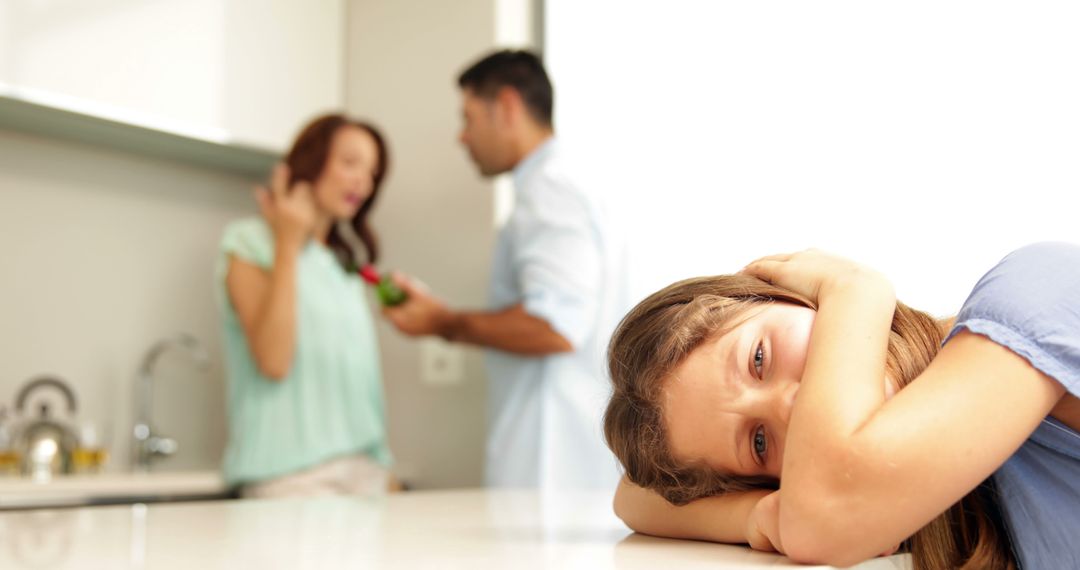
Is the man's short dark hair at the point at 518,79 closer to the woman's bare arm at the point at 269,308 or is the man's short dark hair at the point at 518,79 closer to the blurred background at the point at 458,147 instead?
the blurred background at the point at 458,147

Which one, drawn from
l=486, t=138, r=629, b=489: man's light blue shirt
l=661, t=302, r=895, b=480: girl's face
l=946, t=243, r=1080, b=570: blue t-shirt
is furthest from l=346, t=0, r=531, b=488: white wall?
l=946, t=243, r=1080, b=570: blue t-shirt

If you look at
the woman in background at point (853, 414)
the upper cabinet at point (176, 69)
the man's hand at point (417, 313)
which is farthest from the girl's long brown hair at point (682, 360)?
the upper cabinet at point (176, 69)

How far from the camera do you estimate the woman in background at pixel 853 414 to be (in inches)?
27.4

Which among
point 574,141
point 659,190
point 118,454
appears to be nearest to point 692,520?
point 659,190

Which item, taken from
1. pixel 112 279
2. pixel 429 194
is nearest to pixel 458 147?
pixel 429 194

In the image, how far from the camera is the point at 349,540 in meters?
0.81

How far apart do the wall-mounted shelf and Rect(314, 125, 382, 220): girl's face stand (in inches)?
15.9

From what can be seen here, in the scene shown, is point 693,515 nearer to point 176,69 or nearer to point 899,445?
point 899,445

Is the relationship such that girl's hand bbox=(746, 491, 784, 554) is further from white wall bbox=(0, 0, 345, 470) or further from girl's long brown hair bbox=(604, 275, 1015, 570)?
white wall bbox=(0, 0, 345, 470)

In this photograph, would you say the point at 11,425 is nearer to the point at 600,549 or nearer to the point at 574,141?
the point at 574,141

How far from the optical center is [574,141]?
8.27 feet

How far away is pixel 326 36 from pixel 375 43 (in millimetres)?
141

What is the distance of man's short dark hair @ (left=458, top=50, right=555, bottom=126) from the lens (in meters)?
2.24

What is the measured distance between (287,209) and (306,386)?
39cm
